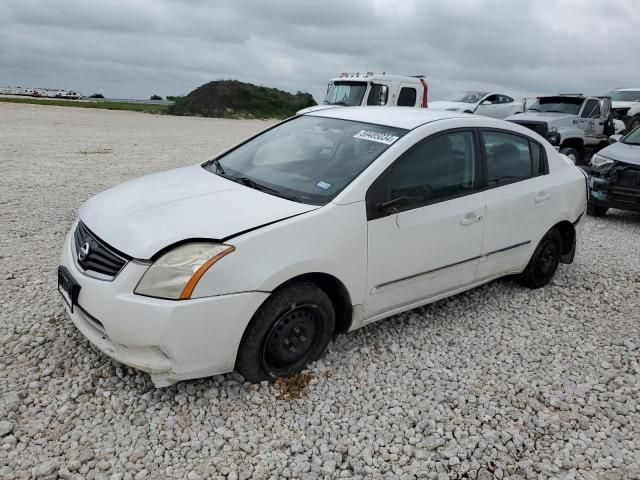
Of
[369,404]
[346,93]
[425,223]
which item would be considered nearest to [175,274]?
[369,404]

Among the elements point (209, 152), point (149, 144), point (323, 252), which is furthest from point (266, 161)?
point (149, 144)

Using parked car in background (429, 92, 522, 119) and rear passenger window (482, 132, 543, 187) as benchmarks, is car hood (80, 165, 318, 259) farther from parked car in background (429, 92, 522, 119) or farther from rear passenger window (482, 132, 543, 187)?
parked car in background (429, 92, 522, 119)

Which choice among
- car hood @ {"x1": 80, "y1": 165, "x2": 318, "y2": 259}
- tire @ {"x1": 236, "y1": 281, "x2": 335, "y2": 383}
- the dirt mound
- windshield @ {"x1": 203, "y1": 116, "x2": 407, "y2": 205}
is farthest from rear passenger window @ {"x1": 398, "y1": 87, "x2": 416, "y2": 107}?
the dirt mound

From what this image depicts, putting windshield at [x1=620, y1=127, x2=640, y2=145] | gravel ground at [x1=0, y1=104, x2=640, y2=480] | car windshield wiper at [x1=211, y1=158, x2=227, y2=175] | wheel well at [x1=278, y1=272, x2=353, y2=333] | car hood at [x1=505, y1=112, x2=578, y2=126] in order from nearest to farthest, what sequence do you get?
gravel ground at [x1=0, y1=104, x2=640, y2=480] → wheel well at [x1=278, y1=272, x2=353, y2=333] → car windshield wiper at [x1=211, y1=158, x2=227, y2=175] → windshield at [x1=620, y1=127, x2=640, y2=145] → car hood at [x1=505, y1=112, x2=578, y2=126]

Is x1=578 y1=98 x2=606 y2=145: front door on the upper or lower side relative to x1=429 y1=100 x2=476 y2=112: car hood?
lower

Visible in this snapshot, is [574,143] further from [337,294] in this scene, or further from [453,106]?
[337,294]

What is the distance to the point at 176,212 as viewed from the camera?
3.02 metres

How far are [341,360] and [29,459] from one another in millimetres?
1838

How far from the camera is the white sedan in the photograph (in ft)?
8.89

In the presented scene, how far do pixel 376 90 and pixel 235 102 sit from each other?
1246 inches

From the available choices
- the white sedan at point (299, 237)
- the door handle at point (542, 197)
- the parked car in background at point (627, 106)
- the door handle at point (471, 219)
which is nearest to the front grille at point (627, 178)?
the white sedan at point (299, 237)

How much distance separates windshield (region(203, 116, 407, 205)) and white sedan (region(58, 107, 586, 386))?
0.05 feet

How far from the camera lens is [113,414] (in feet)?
9.16

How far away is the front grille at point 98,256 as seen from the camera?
278 cm
